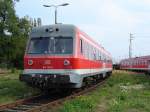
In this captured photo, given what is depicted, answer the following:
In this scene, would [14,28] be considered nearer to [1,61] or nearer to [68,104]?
[1,61]

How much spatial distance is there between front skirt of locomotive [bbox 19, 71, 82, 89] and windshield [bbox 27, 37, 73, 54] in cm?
108

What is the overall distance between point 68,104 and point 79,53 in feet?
14.5

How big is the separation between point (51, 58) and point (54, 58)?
0.14m

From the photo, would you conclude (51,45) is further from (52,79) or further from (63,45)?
(52,79)

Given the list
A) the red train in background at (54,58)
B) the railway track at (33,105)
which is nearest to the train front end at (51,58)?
the red train in background at (54,58)

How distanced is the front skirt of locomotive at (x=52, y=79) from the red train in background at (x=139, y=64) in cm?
2908

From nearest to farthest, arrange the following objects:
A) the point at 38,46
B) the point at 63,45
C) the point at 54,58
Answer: the point at 54,58, the point at 63,45, the point at 38,46

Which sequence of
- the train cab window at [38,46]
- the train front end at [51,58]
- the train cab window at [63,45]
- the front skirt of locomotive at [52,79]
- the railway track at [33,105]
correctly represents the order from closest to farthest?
the railway track at [33,105] → the front skirt of locomotive at [52,79] → the train front end at [51,58] → the train cab window at [63,45] → the train cab window at [38,46]

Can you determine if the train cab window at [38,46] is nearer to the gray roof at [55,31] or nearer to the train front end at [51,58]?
the train front end at [51,58]

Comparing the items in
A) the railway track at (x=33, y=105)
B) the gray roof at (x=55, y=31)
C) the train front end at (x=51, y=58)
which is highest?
the gray roof at (x=55, y=31)

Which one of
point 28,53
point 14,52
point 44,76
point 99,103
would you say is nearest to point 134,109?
point 99,103

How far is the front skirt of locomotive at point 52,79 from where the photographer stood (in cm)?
1759

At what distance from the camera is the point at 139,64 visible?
59250mm

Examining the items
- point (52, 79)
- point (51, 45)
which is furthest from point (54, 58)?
point (52, 79)
